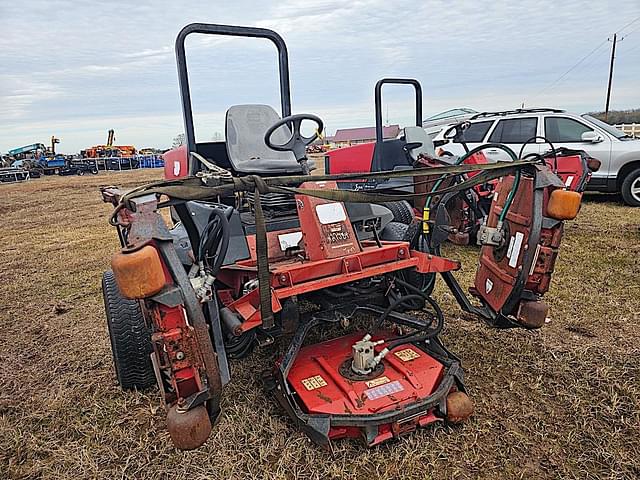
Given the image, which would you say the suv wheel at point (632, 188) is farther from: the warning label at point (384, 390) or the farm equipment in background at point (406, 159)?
the warning label at point (384, 390)

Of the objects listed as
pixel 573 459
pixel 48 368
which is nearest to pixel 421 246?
pixel 573 459

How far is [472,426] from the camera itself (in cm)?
245

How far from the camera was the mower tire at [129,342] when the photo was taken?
9.09 ft

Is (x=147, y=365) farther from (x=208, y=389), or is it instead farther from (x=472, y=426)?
(x=472, y=426)

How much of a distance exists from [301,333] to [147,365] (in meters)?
0.95

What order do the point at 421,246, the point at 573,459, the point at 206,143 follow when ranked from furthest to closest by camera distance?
the point at 206,143 < the point at 421,246 < the point at 573,459

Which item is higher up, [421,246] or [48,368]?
[421,246]

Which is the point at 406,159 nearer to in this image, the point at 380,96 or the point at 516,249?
the point at 380,96

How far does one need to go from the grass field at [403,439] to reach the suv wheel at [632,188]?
4298 millimetres

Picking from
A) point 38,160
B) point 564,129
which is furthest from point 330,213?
point 38,160

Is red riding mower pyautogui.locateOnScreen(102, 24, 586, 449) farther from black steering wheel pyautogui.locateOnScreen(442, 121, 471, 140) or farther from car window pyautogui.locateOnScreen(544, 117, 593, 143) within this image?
car window pyautogui.locateOnScreen(544, 117, 593, 143)

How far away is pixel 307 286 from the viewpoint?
2416mm

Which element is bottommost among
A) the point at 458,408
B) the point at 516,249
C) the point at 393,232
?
the point at 458,408

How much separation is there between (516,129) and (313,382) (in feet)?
22.8
